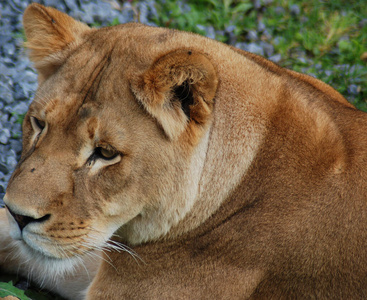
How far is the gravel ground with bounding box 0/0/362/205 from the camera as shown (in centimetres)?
464

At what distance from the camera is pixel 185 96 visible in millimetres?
2789

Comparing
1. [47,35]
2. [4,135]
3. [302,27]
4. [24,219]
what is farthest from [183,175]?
[302,27]

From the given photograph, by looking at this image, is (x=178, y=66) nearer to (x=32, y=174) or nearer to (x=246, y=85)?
(x=246, y=85)

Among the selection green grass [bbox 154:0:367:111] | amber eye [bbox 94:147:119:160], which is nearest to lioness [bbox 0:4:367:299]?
amber eye [bbox 94:147:119:160]

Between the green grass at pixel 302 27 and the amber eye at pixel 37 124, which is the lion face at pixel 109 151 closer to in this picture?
the amber eye at pixel 37 124

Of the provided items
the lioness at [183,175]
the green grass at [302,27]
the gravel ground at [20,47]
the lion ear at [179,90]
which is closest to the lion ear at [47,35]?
the lioness at [183,175]

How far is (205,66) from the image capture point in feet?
8.52

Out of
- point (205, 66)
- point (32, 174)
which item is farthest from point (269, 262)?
point (32, 174)

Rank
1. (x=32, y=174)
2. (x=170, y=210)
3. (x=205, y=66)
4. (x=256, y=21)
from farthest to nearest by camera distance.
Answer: (x=256, y=21) → (x=170, y=210) → (x=32, y=174) → (x=205, y=66)

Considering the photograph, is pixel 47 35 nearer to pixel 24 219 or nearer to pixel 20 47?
pixel 24 219

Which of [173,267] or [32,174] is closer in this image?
[32,174]

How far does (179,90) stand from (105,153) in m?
0.50

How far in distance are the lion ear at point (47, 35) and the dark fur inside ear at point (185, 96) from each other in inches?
32.1

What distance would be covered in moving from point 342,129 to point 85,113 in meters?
1.44
